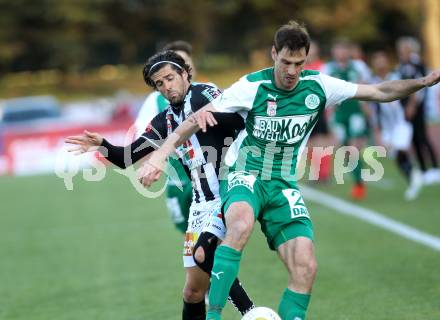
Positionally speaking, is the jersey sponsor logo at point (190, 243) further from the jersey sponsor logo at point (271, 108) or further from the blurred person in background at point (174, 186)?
the blurred person in background at point (174, 186)

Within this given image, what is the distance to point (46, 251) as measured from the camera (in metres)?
11.2

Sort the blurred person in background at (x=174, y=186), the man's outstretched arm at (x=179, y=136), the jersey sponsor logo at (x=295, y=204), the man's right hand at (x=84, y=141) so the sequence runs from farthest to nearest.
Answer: the blurred person in background at (x=174, y=186), the man's right hand at (x=84, y=141), the jersey sponsor logo at (x=295, y=204), the man's outstretched arm at (x=179, y=136)

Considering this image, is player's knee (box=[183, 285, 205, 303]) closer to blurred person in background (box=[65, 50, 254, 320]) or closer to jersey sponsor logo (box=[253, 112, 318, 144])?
blurred person in background (box=[65, 50, 254, 320])

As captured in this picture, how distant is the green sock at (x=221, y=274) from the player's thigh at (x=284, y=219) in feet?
1.14

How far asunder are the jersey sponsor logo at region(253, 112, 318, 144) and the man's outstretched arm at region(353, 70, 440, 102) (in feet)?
1.17

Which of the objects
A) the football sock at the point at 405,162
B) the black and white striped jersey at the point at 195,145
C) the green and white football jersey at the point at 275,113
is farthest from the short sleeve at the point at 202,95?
the football sock at the point at 405,162

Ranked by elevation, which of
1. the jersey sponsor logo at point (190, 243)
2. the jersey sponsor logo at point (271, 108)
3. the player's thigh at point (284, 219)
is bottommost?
the jersey sponsor logo at point (190, 243)

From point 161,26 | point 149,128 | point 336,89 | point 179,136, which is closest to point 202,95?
point 149,128

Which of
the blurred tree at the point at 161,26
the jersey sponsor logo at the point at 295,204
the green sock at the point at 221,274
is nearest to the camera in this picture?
the green sock at the point at 221,274

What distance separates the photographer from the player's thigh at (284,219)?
5.65 meters

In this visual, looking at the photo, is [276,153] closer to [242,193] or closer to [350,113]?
[242,193]

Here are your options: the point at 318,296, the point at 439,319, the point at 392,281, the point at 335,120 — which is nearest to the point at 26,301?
the point at 318,296

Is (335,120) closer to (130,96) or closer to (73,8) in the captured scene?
(130,96)

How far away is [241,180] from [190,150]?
0.56 m
